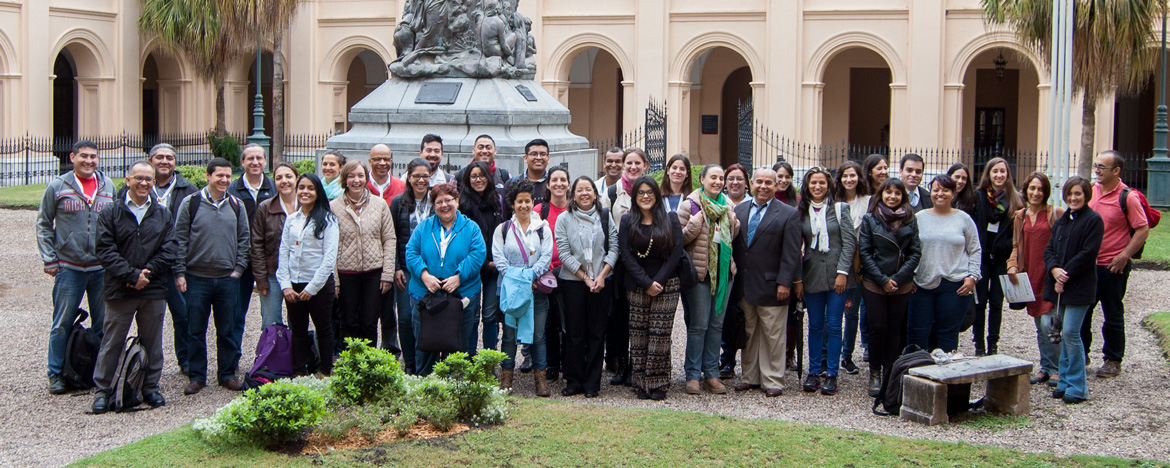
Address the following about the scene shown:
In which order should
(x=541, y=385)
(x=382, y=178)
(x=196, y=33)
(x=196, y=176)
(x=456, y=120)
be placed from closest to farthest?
(x=541, y=385) → (x=382, y=178) → (x=456, y=120) → (x=196, y=176) → (x=196, y=33)

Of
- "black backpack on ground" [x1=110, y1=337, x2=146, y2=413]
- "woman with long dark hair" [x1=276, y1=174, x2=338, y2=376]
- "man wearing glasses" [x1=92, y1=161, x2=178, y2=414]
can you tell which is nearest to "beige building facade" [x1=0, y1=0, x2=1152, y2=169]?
"woman with long dark hair" [x1=276, y1=174, x2=338, y2=376]

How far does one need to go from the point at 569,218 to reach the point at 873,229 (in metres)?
1.91

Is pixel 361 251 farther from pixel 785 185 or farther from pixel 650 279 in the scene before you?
pixel 785 185

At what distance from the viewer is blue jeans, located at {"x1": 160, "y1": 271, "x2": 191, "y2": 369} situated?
24.2 feet

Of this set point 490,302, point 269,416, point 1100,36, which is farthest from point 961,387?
point 1100,36

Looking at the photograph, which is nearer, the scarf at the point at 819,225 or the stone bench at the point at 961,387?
the stone bench at the point at 961,387

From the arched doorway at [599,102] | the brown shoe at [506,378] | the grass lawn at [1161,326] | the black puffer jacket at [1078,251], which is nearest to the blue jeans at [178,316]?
the brown shoe at [506,378]

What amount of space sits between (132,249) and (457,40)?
19.1 feet

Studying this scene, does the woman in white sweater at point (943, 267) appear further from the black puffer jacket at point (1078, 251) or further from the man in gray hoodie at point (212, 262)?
the man in gray hoodie at point (212, 262)

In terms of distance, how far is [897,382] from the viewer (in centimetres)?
697

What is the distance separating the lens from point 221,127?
2752cm

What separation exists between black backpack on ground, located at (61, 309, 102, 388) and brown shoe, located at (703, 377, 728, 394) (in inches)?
152

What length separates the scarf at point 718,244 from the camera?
7.38 m

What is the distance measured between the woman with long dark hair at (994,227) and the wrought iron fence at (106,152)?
18.5 meters
